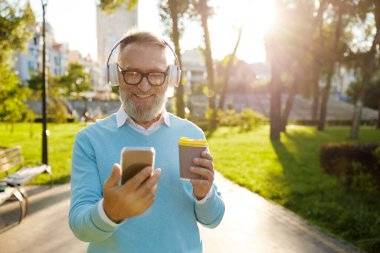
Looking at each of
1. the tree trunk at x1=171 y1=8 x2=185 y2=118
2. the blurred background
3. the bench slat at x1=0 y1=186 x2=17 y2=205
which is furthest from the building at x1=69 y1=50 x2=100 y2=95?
the bench slat at x1=0 y1=186 x2=17 y2=205

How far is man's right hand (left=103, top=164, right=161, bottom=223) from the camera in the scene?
1.47 metres

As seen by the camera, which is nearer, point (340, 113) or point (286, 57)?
point (286, 57)

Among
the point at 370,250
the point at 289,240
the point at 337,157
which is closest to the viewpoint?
the point at 370,250

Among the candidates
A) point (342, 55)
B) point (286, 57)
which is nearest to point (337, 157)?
point (286, 57)

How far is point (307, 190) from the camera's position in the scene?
9766 mm

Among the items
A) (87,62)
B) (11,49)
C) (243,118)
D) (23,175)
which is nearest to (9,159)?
(23,175)

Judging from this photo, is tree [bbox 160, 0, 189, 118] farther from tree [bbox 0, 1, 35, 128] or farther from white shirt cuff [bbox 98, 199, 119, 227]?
white shirt cuff [bbox 98, 199, 119, 227]

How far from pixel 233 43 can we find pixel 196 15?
→ 4.10m

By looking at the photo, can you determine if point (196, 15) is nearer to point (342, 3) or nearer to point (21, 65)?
point (342, 3)

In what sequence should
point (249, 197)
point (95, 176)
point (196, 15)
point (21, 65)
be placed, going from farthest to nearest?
1. point (21, 65)
2. point (196, 15)
3. point (249, 197)
4. point (95, 176)

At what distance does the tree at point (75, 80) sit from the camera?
226 ft

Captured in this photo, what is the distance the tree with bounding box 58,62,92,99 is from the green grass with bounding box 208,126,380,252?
185ft

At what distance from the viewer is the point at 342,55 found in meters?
33.1

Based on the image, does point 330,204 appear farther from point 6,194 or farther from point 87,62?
point 87,62
